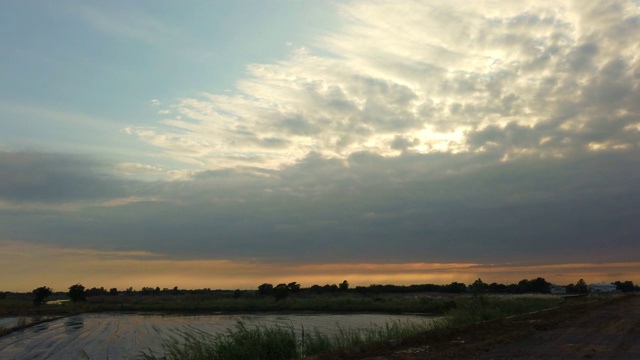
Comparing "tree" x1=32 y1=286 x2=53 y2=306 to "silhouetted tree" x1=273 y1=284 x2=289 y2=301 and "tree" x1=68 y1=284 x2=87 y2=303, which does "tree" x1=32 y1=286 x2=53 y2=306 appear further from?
"silhouetted tree" x1=273 y1=284 x2=289 y2=301

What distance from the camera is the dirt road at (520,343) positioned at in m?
15.3

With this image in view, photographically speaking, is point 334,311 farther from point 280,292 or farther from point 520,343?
point 520,343

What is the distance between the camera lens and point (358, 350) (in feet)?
55.6

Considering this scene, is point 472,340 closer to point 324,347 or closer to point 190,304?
point 324,347

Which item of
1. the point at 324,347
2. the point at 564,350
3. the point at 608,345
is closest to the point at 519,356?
the point at 564,350

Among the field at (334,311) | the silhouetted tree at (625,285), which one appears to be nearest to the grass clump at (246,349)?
the field at (334,311)

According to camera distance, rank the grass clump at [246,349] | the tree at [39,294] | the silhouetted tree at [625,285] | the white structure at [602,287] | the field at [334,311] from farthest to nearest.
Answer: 1. the silhouetted tree at [625,285]
2. the white structure at [602,287]
3. the tree at [39,294]
4. the field at [334,311]
5. the grass clump at [246,349]

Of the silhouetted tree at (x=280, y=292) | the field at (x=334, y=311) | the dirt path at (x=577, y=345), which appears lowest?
the dirt path at (x=577, y=345)

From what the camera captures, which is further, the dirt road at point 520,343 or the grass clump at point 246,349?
the grass clump at point 246,349

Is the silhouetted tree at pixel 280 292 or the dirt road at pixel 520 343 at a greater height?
the silhouetted tree at pixel 280 292

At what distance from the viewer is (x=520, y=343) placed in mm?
18094

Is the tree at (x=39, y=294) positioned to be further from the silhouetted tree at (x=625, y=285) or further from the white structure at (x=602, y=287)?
the silhouetted tree at (x=625, y=285)

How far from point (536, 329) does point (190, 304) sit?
7045 cm

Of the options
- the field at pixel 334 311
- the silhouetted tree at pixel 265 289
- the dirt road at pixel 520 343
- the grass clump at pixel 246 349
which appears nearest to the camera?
the dirt road at pixel 520 343
